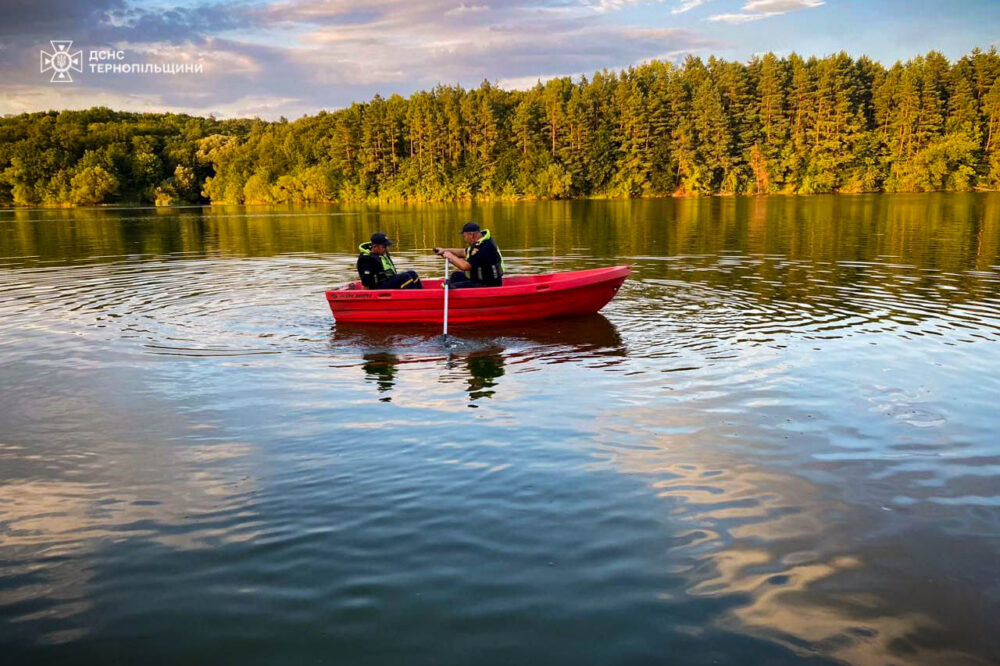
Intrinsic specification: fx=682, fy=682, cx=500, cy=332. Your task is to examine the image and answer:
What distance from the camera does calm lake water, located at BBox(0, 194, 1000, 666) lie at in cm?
424

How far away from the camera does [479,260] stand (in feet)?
45.4

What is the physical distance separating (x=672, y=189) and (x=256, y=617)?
99.2m

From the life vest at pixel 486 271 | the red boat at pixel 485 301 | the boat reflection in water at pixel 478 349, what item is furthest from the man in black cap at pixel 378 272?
the life vest at pixel 486 271

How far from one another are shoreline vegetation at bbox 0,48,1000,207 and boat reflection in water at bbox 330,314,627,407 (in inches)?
3359

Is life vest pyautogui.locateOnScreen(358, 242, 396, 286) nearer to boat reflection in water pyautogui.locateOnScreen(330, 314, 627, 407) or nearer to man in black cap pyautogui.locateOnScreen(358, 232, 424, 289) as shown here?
man in black cap pyautogui.locateOnScreen(358, 232, 424, 289)

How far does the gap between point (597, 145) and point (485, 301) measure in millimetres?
93130

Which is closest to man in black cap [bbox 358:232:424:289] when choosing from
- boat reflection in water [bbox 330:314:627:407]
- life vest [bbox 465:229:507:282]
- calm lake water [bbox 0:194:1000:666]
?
boat reflection in water [bbox 330:314:627:407]

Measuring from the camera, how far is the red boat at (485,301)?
1323 cm

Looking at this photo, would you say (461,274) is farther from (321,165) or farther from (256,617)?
(321,165)

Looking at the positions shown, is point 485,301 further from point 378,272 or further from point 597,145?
point 597,145

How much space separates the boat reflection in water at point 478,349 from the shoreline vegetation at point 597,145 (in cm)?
8531

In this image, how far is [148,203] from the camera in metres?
127

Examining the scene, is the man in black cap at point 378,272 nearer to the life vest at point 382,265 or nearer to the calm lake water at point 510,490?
the life vest at point 382,265

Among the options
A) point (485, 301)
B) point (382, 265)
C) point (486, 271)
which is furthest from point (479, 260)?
point (382, 265)
